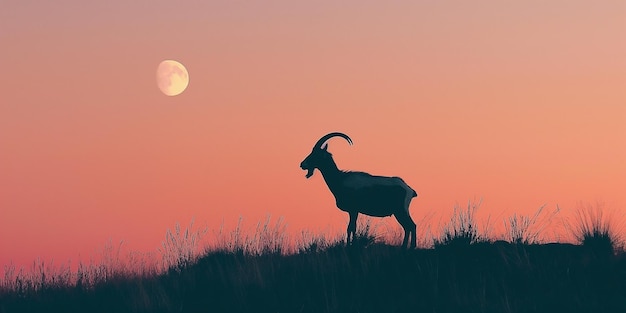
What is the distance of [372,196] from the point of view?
21844mm

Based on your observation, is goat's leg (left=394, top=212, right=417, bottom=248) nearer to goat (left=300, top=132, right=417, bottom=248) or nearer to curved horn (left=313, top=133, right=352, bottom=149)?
goat (left=300, top=132, right=417, bottom=248)

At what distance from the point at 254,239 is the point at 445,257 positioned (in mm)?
4611

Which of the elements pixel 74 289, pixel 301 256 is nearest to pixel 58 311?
pixel 74 289

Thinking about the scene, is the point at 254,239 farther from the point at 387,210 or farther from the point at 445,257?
the point at 445,257

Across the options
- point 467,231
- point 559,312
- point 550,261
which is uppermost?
point 467,231

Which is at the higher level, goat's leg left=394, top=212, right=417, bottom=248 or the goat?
the goat

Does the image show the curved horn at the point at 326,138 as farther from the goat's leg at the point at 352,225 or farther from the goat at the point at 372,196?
the goat's leg at the point at 352,225

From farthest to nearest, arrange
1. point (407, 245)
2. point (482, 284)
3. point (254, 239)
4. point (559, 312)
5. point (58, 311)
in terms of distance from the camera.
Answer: point (254, 239) → point (407, 245) → point (58, 311) → point (482, 284) → point (559, 312)

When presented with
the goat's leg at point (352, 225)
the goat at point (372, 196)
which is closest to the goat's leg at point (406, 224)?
the goat at point (372, 196)

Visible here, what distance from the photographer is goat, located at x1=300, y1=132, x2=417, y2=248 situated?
21812 millimetres

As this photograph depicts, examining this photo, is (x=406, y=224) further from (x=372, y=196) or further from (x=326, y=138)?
(x=326, y=138)

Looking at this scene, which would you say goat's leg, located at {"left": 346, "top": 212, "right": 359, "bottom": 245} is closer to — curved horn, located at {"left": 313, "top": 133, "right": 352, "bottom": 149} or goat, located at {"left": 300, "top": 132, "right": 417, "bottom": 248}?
goat, located at {"left": 300, "top": 132, "right": 417, "bottom": 248}

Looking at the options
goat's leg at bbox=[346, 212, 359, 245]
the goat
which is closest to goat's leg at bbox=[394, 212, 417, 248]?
the goat

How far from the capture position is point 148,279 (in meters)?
22.0
